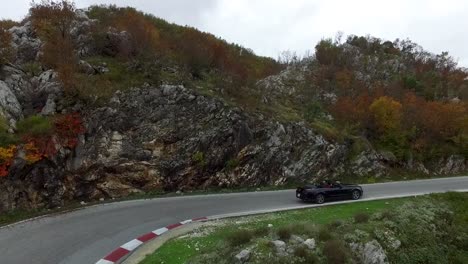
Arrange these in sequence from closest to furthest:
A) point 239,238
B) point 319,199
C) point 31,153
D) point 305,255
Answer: point 305,255 → point 239,238 → point 31,153 → point 319,199

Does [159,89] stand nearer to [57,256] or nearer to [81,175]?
[81,175]

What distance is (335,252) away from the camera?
39.5 feet

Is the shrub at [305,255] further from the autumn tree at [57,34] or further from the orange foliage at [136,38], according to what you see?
the orange foliage at [136,38]

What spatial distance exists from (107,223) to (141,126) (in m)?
8.65

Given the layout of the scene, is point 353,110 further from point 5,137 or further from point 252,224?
point 5,137

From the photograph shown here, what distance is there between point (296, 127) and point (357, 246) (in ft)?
55.1

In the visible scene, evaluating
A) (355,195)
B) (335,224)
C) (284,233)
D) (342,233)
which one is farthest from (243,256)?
(355,195)

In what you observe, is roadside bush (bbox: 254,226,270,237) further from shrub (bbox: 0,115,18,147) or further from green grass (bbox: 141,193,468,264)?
shrub (bbox: 0,115,18,147)

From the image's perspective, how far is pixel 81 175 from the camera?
20453 mm

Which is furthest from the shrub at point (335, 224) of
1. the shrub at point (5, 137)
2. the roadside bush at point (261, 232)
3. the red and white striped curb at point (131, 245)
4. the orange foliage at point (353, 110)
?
the orange foliage at point (353, 110)

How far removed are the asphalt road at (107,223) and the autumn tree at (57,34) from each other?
8947mm

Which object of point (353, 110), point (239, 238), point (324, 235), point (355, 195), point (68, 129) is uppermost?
point (353, 110)

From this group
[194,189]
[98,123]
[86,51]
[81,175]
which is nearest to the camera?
[81,175]

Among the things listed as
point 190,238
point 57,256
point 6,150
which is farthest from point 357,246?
point 6,150
